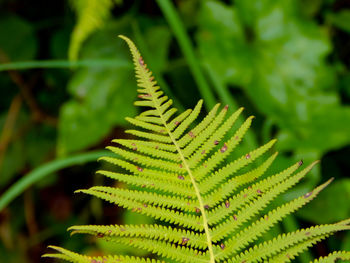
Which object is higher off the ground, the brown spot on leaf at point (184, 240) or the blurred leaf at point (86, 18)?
the blurred leaf at point (86, 18)

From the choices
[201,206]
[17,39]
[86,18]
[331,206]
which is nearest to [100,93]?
[86,18]

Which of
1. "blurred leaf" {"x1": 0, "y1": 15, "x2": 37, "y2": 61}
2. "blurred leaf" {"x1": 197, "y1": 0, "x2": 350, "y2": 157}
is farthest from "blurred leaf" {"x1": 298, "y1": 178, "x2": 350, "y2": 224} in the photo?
"blurred leaf" {"x1": 0, "y1": 15, "x2": 37, "y2": 61}

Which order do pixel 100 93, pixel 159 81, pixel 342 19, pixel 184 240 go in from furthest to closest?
pixel 100 93 < pixel 342 19 < pixel 159 81 < pixel 184 240

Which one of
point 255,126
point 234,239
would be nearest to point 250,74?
point 255,126

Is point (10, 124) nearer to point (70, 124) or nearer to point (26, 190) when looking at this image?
point (26, 190)

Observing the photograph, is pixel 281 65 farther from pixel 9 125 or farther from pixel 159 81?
pixel 9 125

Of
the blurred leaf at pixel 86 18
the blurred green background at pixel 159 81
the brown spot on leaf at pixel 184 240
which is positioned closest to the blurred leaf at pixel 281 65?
the blurred green background at pixel 159 81

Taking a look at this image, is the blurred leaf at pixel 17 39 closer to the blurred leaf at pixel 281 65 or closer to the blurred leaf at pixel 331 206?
the blurred leaf at pixel 281 65
